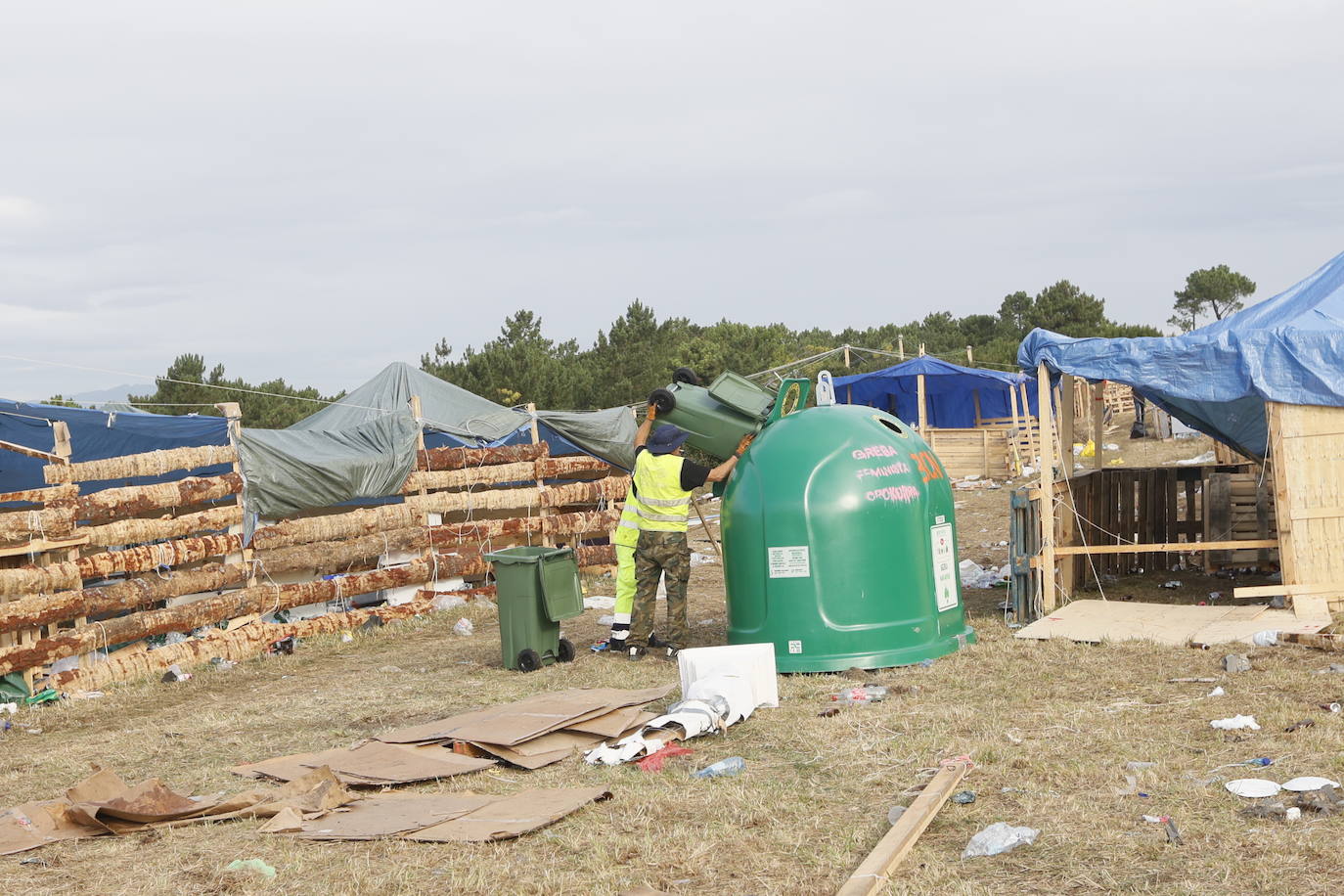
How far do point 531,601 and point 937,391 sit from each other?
2530 cm

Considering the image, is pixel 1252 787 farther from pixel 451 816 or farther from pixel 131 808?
pixel 131 808

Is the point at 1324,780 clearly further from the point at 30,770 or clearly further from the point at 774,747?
the point at 30,770

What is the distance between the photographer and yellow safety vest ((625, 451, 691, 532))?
10039 mm

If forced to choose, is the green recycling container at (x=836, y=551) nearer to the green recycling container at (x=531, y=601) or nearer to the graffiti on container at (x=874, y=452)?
the graffiti on container at (x=874, y=452)

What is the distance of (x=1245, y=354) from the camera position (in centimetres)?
1030

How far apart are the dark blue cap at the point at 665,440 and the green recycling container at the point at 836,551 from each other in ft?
2.46

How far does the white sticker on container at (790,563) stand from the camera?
9.08 metres

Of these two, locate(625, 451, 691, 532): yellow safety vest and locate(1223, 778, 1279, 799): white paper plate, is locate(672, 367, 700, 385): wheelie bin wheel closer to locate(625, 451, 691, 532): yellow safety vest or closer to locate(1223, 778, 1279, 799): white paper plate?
locate(625, 451, 691, 532): yellow safety vest

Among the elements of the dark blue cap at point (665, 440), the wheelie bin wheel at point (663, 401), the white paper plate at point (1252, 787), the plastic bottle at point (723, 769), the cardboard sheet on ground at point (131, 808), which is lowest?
the white paper plate at point (1252, 787)

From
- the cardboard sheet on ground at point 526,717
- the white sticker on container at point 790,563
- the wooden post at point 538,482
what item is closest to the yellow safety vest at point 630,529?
the white sticker on container at point 790,563

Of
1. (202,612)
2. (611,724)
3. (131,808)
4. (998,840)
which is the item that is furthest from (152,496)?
(998,840)

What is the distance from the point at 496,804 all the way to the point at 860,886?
2213mm

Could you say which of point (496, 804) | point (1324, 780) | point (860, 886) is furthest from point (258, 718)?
point (1324, 780)

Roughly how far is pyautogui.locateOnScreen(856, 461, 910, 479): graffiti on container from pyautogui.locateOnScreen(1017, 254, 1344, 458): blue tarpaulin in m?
2.14
